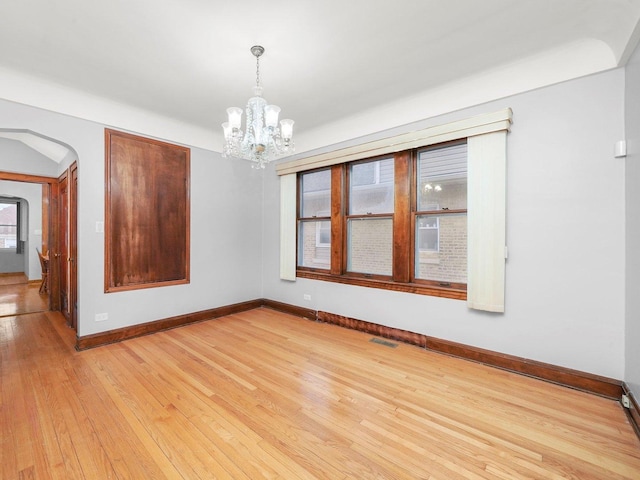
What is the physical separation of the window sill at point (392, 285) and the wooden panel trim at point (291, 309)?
50 centimetres

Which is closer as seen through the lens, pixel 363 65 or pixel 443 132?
pixel 363 65

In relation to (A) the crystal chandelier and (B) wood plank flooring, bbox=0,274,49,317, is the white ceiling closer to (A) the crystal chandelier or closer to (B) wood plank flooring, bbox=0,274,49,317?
(A) the crystal chandelier

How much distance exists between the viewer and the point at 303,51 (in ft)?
7.74

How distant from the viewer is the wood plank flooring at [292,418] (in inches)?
61.3

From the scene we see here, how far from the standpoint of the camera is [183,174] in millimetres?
3969

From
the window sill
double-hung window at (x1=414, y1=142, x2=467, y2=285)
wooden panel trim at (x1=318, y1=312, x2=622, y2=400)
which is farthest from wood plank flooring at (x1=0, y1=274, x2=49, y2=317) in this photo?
double-hung window at (x1=414, y1=142, x2=467, y2=285)

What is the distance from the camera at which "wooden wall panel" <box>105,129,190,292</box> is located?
3383 millimetres

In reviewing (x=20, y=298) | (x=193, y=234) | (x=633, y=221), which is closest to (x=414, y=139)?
(x=633, y=221)

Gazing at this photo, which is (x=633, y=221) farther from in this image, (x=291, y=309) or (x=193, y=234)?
(x=193, y=234)

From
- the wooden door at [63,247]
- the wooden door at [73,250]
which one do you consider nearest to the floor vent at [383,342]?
the wooden door at [73,250]

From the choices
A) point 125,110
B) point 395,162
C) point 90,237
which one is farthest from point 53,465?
point 395,162

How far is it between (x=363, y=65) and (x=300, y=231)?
2.60m

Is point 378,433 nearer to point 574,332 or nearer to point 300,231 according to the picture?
point 574,332

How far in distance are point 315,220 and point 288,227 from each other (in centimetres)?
46
